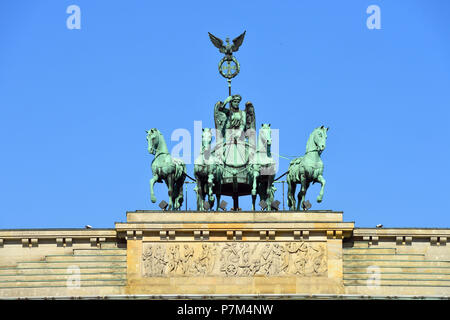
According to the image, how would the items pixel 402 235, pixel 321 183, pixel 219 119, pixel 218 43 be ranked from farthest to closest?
1. pixel 218 43
2. pixel 219 119
3. pixel 321 183
4. pixel 402 235

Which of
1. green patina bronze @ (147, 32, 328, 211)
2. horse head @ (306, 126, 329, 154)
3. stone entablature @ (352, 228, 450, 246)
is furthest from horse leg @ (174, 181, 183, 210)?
stone entablature @ (352, 228, 450, 246)

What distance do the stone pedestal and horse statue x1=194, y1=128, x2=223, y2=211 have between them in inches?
72.4

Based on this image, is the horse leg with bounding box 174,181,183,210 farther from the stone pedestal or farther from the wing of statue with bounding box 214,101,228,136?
the wing of statue with bounding box 214,101,228,136

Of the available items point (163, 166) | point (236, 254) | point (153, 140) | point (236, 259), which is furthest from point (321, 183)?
point (153, 140)

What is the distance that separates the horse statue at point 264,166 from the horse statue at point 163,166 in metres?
3.09

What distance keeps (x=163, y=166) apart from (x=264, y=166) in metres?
4.16

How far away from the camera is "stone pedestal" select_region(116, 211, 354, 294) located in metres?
54.4

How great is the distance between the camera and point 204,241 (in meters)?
55.0

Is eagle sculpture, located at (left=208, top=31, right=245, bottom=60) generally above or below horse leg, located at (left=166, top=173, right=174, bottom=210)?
above

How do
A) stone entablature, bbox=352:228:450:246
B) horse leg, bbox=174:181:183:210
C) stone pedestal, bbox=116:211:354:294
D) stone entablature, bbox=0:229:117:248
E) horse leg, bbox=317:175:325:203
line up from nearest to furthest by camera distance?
stone pedestal, bbox=116:211:354:294 < stone entablature, bbox=0:229:117:248 < stone entablature, bbox=352:228:450:246 < horse leg, bbox=317:175:325:203 < horse leg, bbox=174:181:183:210

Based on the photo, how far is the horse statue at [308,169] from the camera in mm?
56375

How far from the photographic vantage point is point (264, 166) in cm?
5700

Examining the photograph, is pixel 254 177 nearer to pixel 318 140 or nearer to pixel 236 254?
pixel 318 140
